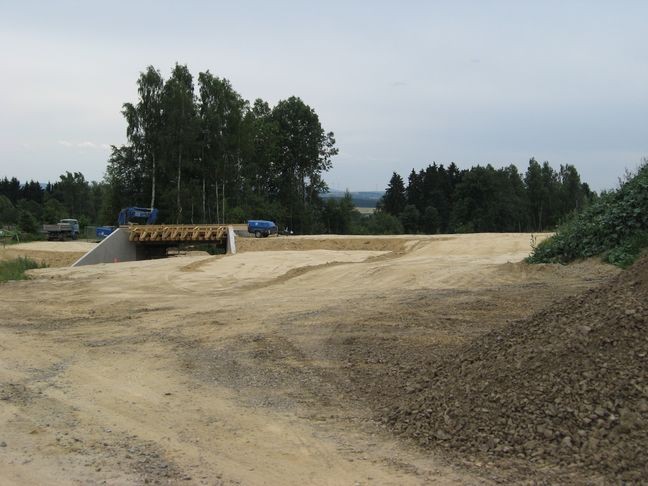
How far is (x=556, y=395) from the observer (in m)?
4.16

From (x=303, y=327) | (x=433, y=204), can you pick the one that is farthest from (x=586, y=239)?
(x=433, y=204)

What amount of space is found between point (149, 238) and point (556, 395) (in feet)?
107

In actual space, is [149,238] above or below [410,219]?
below

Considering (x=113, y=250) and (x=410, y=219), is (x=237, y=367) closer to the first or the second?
(x=113, y=250)

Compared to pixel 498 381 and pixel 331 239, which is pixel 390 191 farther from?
pixel 498 381

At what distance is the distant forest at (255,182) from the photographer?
48219mm

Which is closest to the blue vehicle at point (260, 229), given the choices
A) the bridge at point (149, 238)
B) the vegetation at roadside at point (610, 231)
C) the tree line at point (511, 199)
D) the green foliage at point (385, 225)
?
the bridge at point (149, 238)

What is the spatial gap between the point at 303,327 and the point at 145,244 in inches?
1133

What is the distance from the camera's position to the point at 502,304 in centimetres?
985

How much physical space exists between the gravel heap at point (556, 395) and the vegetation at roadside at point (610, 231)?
8758 millimetres

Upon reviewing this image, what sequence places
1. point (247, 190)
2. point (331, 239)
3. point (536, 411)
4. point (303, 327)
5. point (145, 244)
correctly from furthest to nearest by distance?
point (247, 190) < point (145, 244) < point (331, 239) < point (303, 327) < point (536, 411)

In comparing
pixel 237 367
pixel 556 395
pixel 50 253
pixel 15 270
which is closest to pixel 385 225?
pixel 50 253

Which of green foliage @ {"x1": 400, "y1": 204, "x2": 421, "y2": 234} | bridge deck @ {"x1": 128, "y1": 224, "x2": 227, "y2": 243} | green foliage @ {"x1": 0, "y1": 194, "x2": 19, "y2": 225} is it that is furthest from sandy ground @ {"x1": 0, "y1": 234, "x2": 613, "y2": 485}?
green foliage @ {"x1": 0, "y1": 194, "x2": 19, "y2": 225}

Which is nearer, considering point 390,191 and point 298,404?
point 298,404
